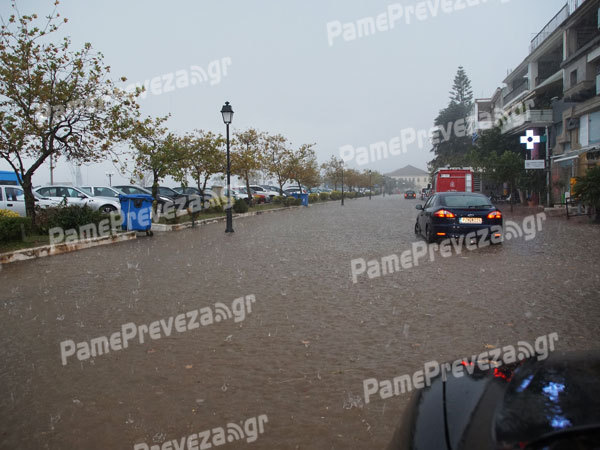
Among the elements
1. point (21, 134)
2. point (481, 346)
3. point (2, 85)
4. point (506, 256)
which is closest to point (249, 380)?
point (481, 346)

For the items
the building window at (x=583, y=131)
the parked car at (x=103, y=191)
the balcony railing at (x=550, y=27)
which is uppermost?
the balcony railing at (x=550, y=27)

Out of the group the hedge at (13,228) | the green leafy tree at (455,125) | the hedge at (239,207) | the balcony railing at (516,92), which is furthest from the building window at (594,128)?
the green leafy tree at (455,125)

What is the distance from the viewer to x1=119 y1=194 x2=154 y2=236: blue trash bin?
55.8 feet

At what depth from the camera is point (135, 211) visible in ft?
55.9

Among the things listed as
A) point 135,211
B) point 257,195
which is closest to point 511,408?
point 135,211

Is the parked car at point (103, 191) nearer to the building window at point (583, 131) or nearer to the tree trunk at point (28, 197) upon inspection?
the tree trunk at point (28, 197)

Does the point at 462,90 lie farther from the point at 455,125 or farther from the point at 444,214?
the point at 444,214

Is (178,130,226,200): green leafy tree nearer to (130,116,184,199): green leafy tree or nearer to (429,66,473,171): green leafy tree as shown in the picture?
(130,116,184,199): green leafy tree

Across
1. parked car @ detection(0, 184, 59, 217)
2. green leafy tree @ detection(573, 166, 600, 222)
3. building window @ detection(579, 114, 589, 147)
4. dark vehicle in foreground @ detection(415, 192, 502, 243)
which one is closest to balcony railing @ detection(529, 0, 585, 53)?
building window @ detection(579, 114, 589, 147)

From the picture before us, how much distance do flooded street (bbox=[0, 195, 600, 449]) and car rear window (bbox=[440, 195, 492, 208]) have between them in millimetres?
2489

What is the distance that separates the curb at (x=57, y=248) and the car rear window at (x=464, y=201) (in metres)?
10.00

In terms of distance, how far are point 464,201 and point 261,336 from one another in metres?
9.08

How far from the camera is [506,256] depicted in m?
10.5

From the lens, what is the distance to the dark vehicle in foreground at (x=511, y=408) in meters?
1.40
